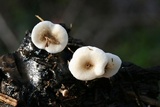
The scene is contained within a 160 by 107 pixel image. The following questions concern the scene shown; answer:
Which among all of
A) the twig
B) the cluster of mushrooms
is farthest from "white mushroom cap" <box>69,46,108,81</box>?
the twig

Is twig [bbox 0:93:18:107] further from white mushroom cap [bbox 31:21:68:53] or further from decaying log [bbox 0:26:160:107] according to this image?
white mushroom cap [bbox 31:21:68:53]

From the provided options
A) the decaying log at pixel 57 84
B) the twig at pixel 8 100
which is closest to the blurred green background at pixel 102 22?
the decaying log at pixel 57 84

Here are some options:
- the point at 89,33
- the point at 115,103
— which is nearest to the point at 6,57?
the point at 115,103

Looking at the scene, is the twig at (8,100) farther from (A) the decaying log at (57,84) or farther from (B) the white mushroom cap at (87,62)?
(B) the white mushroom cap at (87,62)

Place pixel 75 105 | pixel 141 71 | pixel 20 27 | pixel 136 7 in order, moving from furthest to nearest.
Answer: pixel 136 7 < pixel 20 27 < pixel 141 71 < pixel 75 105

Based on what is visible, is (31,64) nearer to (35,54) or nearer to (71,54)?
(35,54)

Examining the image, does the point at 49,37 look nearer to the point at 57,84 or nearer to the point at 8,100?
the point at 57,84
